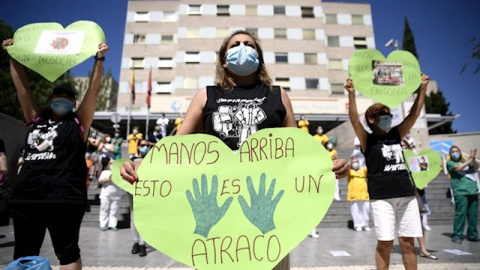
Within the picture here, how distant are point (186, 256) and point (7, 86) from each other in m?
32.9

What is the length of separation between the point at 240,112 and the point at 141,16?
36.0 metres

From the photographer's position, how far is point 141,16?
3325cm

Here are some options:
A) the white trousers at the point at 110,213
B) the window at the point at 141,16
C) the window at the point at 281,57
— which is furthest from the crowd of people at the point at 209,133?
the window at the point at 141,16

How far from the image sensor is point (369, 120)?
130 inches

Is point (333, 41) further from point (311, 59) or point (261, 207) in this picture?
point (261, 207)

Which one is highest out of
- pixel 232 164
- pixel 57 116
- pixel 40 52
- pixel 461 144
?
pixel 461 144

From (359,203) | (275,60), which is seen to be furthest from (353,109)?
(275,60)

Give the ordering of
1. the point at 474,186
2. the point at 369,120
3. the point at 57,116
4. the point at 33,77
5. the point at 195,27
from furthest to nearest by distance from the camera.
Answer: the point at 195,27, the point at 33,77, the point at 474,186, the point at 369,120, the point at 57,116

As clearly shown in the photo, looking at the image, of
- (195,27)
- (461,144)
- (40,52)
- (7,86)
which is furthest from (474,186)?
(7,86)

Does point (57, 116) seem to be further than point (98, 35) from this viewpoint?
No

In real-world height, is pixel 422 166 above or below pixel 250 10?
below

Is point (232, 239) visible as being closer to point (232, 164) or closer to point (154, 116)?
point (232, 164)

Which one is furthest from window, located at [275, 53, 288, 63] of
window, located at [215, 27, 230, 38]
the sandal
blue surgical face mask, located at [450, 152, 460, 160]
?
the sandal

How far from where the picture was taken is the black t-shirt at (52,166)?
205cm
